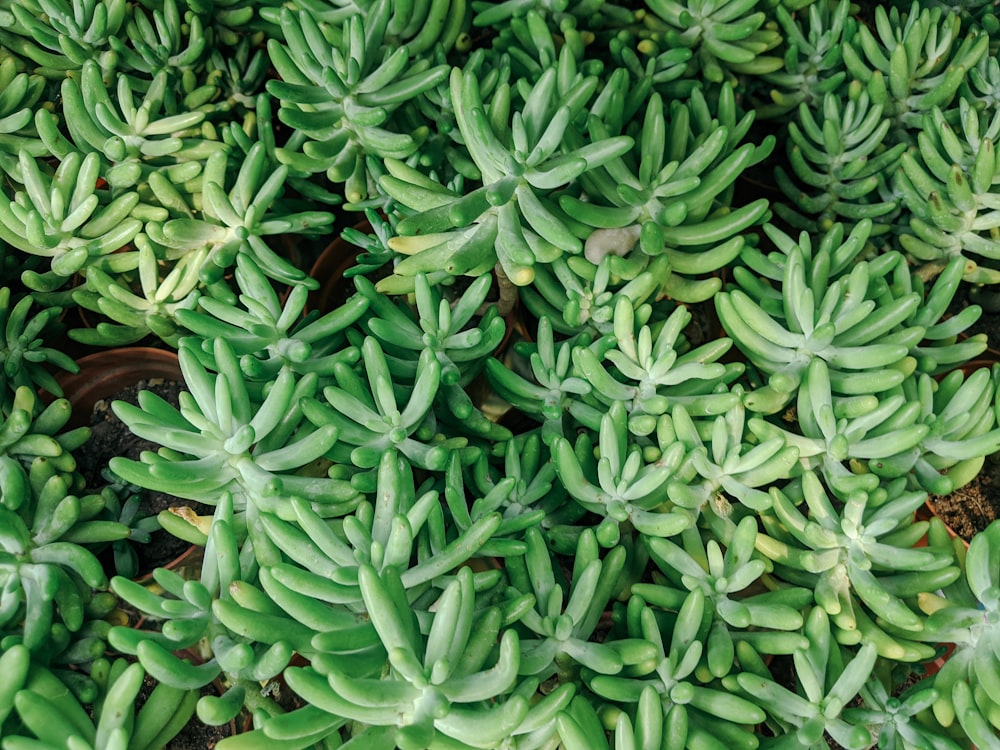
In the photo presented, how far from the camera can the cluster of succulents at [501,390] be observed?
0.83 m

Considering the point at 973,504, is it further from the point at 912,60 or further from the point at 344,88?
the point at 344,88

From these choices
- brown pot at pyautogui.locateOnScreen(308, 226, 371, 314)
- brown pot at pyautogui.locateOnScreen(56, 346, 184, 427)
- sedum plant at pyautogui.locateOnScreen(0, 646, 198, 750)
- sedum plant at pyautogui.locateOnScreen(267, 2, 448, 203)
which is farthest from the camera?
brown pot at pyautogui.locateOnScreen(308, 226, 371, 314)

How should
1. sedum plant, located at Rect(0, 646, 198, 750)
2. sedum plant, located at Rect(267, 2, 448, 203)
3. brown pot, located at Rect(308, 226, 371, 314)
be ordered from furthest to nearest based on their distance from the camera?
brown pot, located at Rect(308, 226, 371, 314) → sedum plant, located at Rect(267, 2, 448, 203) → sedum plant, located at Rect(0, 646, 198, 750)

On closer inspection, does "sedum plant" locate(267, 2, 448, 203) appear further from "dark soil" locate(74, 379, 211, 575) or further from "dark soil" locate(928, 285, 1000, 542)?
"dark soil" locate(928, 285, 1000, 542)

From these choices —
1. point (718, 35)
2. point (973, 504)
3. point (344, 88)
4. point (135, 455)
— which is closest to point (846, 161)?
point (718, 35)

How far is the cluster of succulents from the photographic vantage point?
0.83 meters

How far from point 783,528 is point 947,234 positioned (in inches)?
24.0

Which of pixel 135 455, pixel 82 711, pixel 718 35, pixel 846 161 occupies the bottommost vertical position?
pixel 135 455

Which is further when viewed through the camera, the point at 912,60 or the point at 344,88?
the point at 912,60

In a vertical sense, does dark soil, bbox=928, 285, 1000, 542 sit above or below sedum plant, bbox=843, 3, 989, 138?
below

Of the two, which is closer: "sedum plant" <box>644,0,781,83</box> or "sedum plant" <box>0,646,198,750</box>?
"sedum plant" <box>0,646,198,750</box>

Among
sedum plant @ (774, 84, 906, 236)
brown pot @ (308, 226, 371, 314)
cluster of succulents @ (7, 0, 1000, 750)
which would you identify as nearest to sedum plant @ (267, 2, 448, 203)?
cluster of succulents @ (7, 0, 1000, 750)

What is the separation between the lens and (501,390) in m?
1.12

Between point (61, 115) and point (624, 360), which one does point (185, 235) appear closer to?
point (61, 115)
